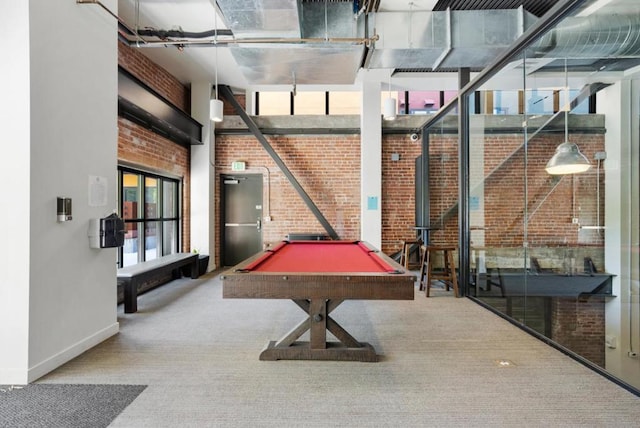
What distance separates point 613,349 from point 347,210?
446 centimetres

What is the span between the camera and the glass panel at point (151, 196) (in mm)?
5148

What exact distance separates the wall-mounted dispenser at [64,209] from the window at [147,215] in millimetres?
2076

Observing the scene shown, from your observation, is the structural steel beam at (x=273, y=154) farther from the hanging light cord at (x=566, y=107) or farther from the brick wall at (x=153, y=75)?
the hanging light cord at (x=566, y=107)

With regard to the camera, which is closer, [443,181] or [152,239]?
[152,239]

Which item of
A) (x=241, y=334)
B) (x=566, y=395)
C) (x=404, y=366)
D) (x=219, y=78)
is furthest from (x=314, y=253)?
(x=219, y=78)

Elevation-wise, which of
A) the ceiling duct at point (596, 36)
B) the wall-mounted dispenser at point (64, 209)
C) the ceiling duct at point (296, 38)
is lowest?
the wall-mounted dispenser at point (64, 209)

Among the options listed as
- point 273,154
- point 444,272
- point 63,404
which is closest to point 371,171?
point 273,154

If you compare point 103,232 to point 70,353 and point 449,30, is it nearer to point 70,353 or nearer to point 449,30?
point 70,353

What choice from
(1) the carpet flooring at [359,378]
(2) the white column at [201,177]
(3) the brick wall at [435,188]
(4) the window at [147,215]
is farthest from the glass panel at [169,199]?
(1) the carpet flooring at [359,378]

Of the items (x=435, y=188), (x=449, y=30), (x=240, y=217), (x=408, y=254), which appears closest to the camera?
(x=449, y=30)

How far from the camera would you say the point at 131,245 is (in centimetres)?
483

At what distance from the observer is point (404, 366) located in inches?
99.6

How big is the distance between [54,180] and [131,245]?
2.57 m

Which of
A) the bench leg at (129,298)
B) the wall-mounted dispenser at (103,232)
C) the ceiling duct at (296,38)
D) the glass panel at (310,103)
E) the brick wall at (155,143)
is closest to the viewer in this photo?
the wall-mounted dispenser at (103,232)
